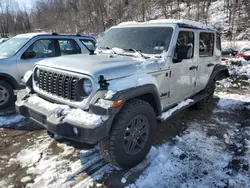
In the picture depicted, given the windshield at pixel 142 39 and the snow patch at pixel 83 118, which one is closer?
the snow patch at pixel 83 118

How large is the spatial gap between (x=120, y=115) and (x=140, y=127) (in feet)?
1.63

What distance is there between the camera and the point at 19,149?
3863 millimetres

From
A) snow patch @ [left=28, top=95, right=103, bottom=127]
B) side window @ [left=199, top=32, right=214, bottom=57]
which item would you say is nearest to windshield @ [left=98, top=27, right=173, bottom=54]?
side window @ [left=199, top=32, right=214, bottom=57]

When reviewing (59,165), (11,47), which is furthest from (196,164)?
(11,47)

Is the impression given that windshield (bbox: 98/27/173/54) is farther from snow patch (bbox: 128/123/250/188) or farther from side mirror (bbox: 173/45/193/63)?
snow patch (bbox: 128/123/250/188)

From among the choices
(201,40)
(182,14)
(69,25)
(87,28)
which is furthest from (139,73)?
(69,25)

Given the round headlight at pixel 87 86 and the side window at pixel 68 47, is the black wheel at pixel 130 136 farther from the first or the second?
the side window at pixel 68 47

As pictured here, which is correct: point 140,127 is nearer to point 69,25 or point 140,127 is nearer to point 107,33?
point 107,33

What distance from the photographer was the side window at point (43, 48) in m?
6.06

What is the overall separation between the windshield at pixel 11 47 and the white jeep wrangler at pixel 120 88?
2.60 meters

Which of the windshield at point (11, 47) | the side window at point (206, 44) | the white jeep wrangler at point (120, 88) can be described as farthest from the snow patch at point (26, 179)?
the side window at point (206, 44)

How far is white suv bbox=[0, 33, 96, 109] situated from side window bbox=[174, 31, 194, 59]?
6.64ft

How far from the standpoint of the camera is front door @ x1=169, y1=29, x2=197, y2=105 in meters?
3.90

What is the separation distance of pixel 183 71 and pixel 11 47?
4.57 meters
